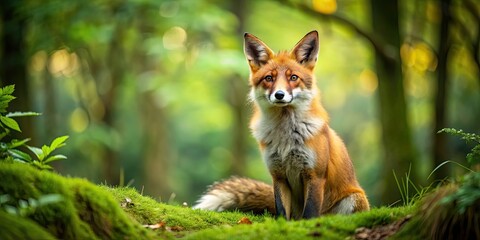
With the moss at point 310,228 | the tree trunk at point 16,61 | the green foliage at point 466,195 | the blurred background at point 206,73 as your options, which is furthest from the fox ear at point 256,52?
the tree trunk at point 16,61

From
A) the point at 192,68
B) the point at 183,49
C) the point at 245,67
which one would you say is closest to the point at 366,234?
the point at 245,67

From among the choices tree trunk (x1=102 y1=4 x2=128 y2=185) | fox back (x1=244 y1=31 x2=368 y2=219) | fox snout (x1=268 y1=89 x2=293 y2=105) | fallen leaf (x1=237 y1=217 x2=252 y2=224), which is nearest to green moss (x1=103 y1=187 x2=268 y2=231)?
fallen leaf (x1=237 y1=217 x2=252 y2=224)

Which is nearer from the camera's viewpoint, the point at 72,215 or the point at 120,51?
the point at 72,215

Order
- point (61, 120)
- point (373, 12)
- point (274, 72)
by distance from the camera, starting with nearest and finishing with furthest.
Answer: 1. point (274, 72)
2. point (373, 12)
3. point (61, 120)

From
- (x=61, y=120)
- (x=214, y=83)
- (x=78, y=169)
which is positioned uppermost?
(x=214, y=83)

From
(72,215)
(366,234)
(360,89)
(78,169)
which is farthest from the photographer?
(360,89)

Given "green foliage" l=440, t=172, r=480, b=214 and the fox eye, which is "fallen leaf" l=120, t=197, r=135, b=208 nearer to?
the fox eye

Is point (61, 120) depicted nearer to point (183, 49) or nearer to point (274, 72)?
point (183, 49)

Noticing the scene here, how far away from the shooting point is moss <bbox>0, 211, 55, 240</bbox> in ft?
12.9

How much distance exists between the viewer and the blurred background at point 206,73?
11.8m

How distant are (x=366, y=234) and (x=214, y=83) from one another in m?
18.9

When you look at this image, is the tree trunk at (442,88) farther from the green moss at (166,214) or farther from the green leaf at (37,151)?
the green leaf at (37,151)

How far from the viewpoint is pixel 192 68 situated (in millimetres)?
15938

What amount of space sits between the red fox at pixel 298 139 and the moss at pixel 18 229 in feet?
11.0
